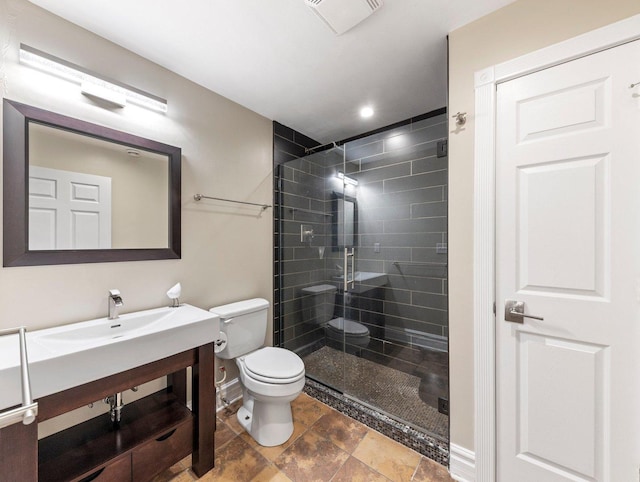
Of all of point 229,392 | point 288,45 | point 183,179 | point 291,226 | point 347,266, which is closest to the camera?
point 288,45

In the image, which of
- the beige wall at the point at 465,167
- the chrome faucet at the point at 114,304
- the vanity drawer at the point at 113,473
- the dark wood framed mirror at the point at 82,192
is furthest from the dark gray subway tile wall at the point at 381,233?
the vanity drawer at the point at 113,473

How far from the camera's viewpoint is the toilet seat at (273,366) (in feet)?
5.21

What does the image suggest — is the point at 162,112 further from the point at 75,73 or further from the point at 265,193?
the point at 265,193

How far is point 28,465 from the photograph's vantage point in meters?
0.86

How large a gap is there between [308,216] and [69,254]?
5.75 ft

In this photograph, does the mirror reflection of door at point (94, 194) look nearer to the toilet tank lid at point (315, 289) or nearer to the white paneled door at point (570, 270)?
the toilet tank lid at point (315, 289)

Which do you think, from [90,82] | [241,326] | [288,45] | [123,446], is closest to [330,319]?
[241,326]

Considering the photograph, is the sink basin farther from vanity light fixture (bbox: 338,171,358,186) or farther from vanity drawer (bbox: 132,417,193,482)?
vanity drawer (bbox: 132,417,193,482)

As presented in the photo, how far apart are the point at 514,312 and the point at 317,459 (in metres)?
1.37

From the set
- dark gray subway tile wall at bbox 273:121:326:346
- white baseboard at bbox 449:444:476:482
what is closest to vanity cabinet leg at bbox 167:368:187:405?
dark gray subway tile wall at bbox 273:121:326:346

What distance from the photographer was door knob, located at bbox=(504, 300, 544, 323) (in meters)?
1.22

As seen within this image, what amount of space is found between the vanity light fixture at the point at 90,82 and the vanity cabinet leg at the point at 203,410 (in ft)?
4.90

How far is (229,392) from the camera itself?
204cm

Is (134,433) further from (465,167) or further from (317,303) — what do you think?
(465,167)
